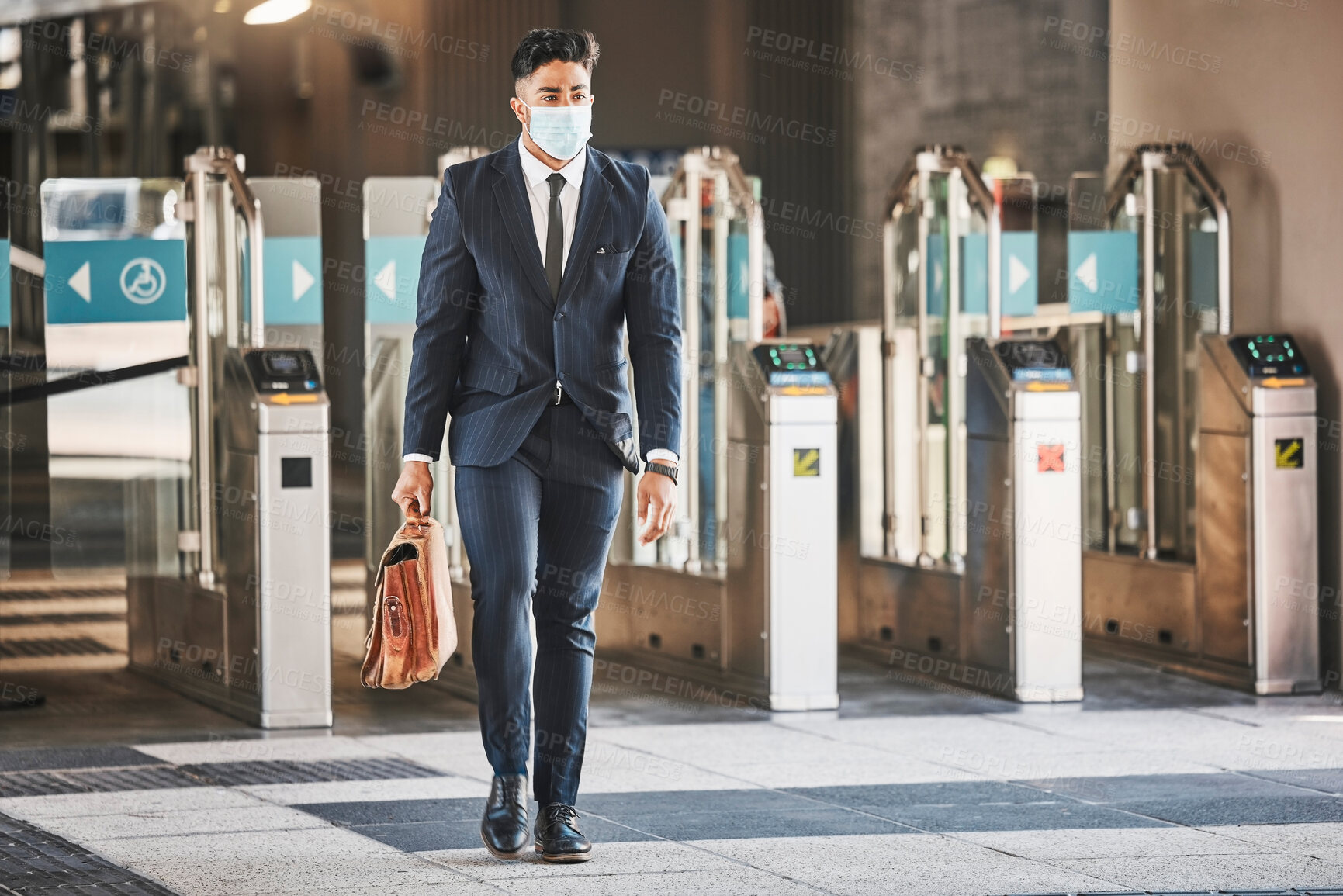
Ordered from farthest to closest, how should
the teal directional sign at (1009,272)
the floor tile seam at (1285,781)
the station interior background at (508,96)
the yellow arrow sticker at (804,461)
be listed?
the station interior background at (508,96), the teal directional sign at (1009,272), the yellow arrow sticker at (804,461), the floor tile seam at (1285,781)

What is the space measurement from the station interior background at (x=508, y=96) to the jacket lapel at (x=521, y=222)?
6.68 meters

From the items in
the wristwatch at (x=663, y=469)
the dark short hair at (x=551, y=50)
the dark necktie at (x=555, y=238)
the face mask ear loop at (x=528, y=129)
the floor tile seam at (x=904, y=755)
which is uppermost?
the dark short hair at (x=551, y=50)

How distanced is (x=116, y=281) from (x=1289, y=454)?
Result: 3905 mm

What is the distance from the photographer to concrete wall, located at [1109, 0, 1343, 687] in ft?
21.1

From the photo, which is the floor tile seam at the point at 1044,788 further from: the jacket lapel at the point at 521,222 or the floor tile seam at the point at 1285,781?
the jacket lapel at the point at 521,222

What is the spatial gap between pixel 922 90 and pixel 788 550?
7.67 meters

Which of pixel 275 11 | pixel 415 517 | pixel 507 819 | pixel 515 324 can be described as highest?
pixel 275 11

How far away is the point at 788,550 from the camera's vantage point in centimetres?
611

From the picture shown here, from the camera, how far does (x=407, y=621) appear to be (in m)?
3.75

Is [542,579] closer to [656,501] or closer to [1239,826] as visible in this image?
[656,501]

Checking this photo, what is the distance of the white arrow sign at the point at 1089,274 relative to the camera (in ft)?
23.0

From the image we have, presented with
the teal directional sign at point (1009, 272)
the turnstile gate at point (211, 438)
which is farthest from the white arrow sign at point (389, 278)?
the teal directional sign at point (1009, 272)

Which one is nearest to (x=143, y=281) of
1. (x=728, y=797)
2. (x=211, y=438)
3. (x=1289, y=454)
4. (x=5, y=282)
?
(x=5, y=282)

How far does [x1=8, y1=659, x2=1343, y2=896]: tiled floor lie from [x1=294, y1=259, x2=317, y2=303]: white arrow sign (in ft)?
4.44
